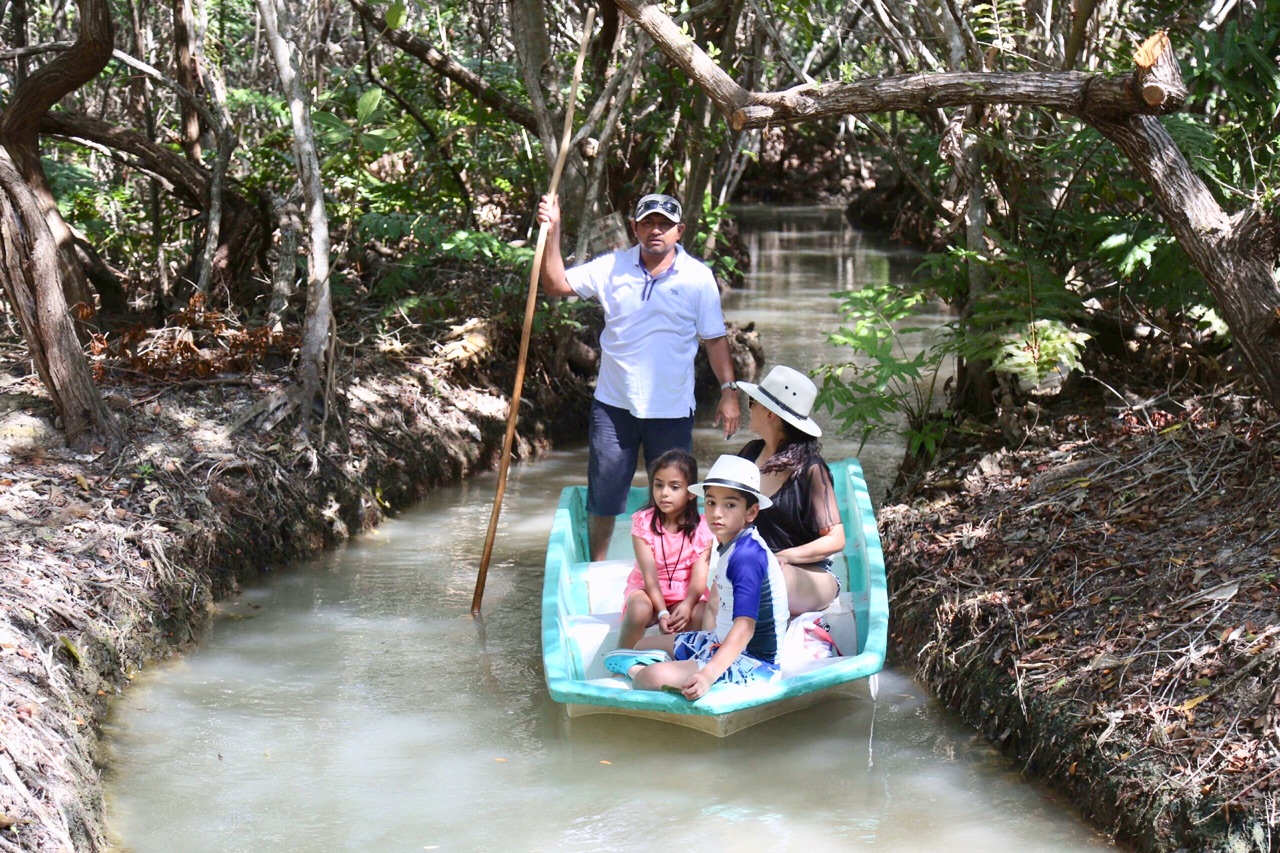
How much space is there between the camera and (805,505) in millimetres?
5352

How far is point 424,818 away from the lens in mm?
4551

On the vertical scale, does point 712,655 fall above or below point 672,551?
below

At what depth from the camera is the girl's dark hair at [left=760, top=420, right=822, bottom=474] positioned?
537 cm

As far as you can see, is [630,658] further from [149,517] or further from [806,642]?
[149,517]

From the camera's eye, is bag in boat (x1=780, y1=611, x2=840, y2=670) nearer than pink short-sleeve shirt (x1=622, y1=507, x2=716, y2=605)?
Yes

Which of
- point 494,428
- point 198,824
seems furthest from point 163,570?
point 494,428

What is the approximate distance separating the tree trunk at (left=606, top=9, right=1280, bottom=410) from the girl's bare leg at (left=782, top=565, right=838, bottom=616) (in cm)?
201

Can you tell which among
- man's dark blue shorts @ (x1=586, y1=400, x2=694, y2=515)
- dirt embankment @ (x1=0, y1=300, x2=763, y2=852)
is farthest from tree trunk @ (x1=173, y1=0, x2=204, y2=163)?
man's dark blue shorts @ (x1=586, y1=400, x2=694, y2=515)

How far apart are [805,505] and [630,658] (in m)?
0.96

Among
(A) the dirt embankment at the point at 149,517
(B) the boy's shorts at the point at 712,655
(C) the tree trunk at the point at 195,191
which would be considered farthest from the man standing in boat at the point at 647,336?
(C) the tree trunk at the point at 195,191

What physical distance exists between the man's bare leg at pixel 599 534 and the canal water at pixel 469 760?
0.52m

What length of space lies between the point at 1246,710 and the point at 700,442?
6384 millimetres

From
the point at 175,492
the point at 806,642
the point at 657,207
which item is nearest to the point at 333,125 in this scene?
the point at 175,492

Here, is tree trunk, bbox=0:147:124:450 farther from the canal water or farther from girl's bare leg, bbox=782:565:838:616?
girl's bare leg, bbox=782:565:838:616
